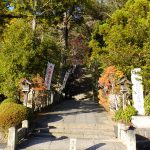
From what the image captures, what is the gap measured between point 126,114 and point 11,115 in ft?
19.0

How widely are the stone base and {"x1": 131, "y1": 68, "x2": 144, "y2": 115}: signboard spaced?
503 millimetres

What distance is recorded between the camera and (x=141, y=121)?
15.0 meters

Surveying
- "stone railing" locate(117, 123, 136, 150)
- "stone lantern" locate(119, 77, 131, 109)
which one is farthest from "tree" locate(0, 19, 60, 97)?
"stone railing" locate(117, 123, 136, 150)

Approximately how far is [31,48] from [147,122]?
26.0 ft

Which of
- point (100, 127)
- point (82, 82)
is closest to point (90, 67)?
point (82, 82)

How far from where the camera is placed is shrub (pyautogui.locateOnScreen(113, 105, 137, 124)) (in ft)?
50.1

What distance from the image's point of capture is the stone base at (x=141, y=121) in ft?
48.8

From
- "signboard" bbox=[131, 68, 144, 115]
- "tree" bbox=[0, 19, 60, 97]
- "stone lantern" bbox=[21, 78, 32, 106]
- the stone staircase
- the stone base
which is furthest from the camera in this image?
"tree" bbox=[0, 19, 60, 97]

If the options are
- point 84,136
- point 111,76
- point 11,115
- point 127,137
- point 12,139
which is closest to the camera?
point 12,139

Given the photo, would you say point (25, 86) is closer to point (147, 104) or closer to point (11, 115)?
point (11, 115)

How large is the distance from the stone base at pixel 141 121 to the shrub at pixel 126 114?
0.30 metres

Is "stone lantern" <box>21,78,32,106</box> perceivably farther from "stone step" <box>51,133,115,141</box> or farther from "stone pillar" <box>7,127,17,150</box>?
"stone pillar" <box>7,127,17,150</box>

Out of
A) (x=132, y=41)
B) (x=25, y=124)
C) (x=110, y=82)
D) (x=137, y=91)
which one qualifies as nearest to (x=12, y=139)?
(x=25, y=124)

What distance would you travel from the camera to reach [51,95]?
24734 millimetres
